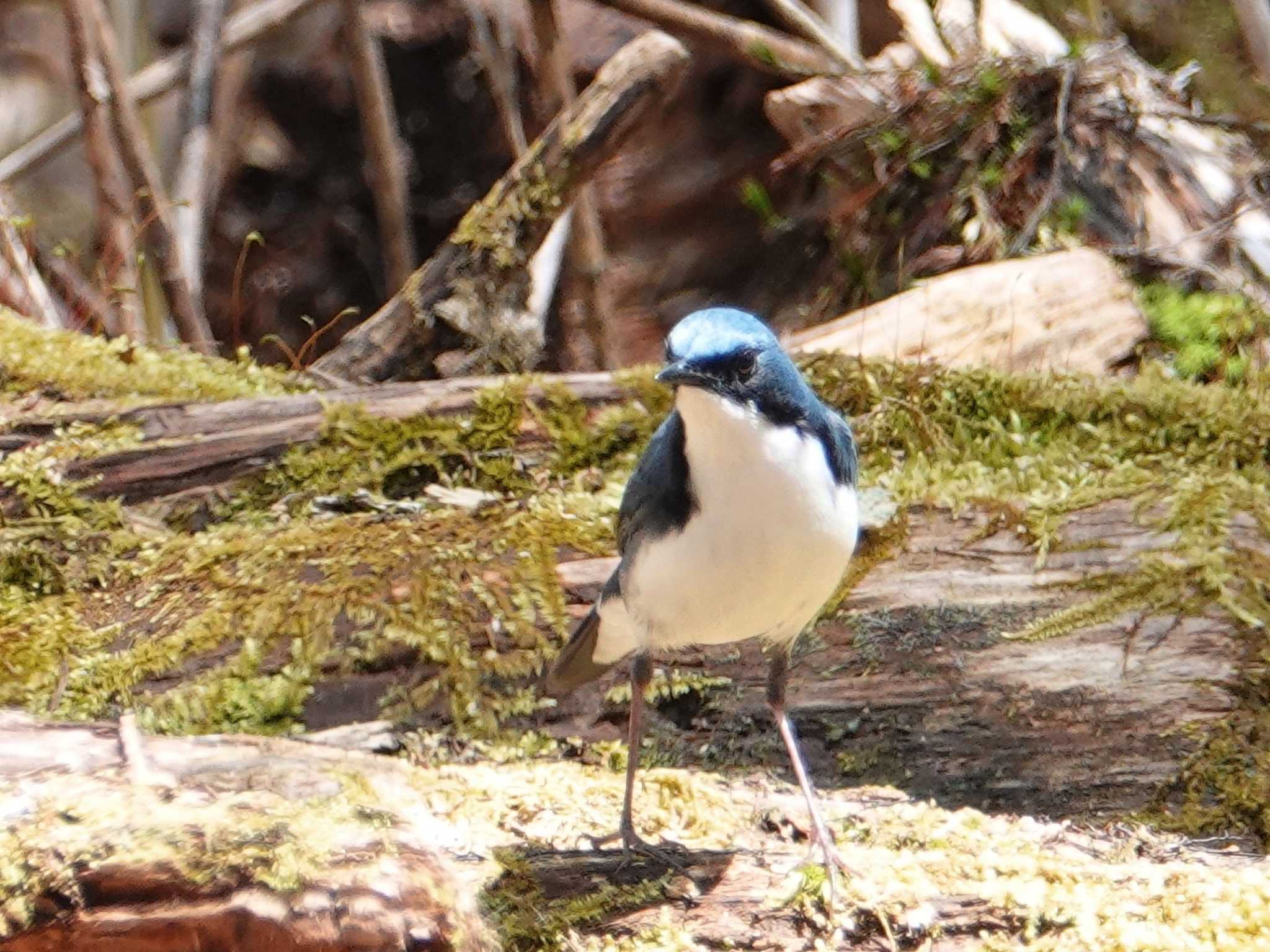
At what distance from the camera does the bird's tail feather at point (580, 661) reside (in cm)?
343

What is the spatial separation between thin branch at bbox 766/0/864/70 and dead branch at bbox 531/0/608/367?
139 centimetres

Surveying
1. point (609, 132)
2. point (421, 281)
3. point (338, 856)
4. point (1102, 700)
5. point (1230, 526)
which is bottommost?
point (1102, 700)

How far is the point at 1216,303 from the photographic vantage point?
5594mm

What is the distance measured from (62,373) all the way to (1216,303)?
4.56 meters

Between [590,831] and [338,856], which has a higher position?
[338,856]

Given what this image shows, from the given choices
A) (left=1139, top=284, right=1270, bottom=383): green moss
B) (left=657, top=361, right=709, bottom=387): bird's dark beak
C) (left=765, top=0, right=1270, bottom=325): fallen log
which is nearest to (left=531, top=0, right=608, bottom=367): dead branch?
(left=765, top=0, right=1270, bottom=325): fallen log

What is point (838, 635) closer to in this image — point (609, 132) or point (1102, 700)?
point (1102, 700)

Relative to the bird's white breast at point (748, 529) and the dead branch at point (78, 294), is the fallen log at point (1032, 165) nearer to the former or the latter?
the dead branch at point (78, 294)

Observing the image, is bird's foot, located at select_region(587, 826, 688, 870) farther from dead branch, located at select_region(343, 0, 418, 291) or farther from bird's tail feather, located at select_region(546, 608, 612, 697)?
dead branch, located at select_region(343, 0, 418, 291)

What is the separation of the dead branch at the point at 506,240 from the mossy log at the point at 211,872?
9.74ft

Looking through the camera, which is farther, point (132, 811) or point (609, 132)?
point (609, 132)

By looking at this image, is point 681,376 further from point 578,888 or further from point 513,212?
point 513,212

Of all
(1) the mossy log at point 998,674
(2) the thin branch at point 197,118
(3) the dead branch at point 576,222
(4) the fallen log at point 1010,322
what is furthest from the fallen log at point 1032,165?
(2) the thin branch at point 197,118

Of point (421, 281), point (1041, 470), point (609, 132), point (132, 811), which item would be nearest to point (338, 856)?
point (132, 811)
